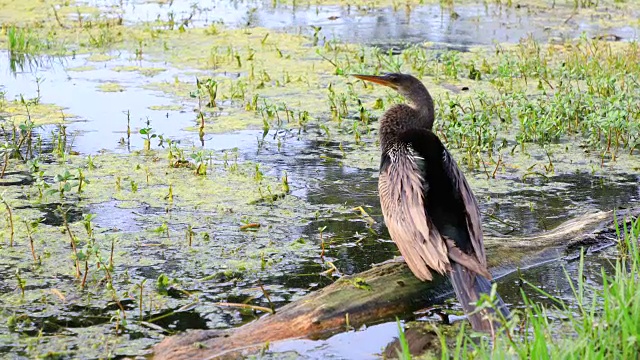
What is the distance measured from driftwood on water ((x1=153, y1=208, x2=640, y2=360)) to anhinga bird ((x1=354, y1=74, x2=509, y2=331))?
0.53 feet

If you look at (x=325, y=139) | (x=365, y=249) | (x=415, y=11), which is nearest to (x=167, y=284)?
(x=365, y=249)

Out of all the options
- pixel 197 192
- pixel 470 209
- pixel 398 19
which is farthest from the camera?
pixel 398 19

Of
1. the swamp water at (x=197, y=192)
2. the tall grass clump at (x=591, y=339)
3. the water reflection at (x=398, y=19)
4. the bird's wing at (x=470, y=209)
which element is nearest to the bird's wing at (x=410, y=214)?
the bird's wing at (x=470, y=209)

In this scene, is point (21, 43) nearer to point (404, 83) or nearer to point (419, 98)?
point (404, 83)

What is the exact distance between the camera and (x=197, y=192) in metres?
7.12

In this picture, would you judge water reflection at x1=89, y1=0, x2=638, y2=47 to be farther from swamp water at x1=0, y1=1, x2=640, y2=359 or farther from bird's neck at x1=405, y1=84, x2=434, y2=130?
bird's neck at x1=405, y1=84, x2=434, y2=130

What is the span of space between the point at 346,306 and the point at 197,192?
8.29 ft

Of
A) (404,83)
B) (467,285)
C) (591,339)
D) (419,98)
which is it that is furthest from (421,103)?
(591,339)

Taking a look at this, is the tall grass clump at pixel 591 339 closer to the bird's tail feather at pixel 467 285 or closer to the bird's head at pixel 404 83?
the bird's tail feather at pixel 467 285

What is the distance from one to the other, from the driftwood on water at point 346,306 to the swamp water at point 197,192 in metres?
0.08

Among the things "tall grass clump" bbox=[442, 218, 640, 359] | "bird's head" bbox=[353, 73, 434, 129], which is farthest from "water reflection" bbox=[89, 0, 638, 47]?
"tall grass clump" bbox=[442, 218, 640, 359]

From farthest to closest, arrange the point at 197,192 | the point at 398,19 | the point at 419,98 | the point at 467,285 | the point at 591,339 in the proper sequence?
the point at 398,19 → the point at 197,192 → the point at 419,98 → the point at 467,285 → the point at 591,339

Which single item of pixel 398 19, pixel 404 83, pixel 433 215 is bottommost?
pixel 433 215

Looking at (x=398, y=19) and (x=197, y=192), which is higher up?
(x=398, y=19)
